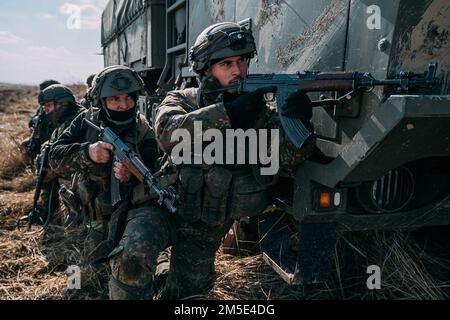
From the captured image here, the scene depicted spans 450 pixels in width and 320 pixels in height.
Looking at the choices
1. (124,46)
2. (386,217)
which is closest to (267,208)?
(386,217)

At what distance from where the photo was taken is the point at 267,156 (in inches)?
106

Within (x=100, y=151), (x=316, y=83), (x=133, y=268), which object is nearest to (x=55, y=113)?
(x=100, y=151)

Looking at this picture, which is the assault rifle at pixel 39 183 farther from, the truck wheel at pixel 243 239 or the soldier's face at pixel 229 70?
the soldier's face at pixel 229 70

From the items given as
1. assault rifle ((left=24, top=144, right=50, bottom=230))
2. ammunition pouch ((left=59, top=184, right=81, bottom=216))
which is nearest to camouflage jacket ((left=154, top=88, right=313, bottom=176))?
ammunition pouch ((left=59, top=184, right=81, bottom=216))

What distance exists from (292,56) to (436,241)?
5.88 ft

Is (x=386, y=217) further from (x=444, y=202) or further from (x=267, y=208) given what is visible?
(x=267, y=208)

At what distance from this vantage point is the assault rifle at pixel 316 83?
192 cm

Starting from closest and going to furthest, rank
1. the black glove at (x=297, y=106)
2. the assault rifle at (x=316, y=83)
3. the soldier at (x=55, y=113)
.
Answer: the assault rifle at (x=316, y=83), the black glove at (x=297, y=106), the soldier at (x=55, y=113)

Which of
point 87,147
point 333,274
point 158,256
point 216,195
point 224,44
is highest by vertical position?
point 224,44

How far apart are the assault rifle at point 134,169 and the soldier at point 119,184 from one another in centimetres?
6

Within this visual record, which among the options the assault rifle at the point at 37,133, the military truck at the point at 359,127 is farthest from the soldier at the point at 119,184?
the assault rifle at the point at 37,133

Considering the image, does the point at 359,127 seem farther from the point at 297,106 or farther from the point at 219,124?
the point at 219,124

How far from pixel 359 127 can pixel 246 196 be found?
2.88 ft

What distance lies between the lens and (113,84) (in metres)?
3.06
